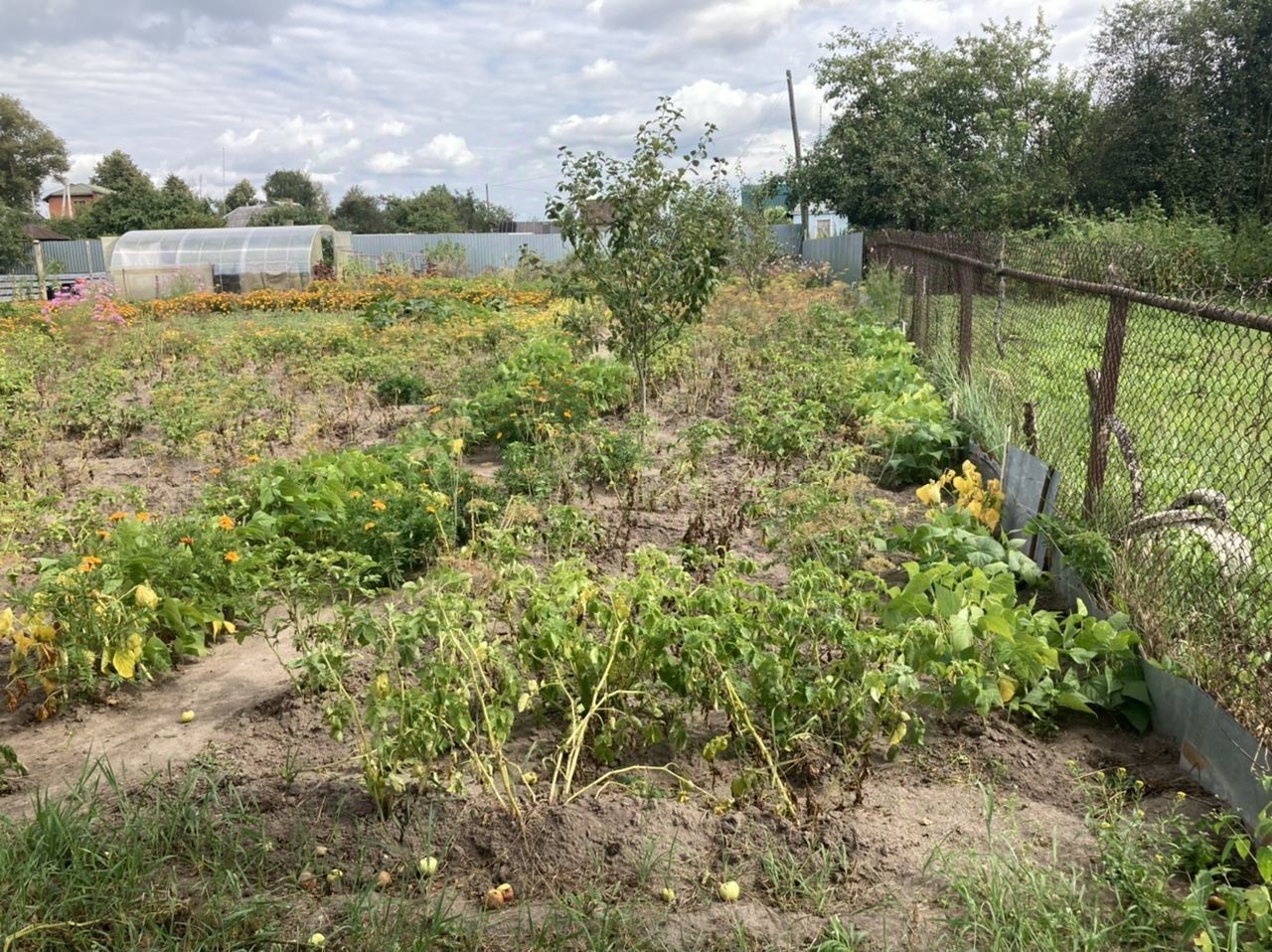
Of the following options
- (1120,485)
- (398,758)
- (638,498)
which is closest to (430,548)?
(638,498)

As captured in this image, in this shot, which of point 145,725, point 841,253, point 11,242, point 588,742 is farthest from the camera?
point 11,242

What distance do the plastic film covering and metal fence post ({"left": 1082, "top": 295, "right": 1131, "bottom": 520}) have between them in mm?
25531

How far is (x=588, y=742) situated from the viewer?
330cm

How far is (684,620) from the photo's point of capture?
3.07 meters

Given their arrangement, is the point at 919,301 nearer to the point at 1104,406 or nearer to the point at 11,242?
the point at 1104,406

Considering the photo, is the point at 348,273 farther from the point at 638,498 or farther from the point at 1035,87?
the point at 638,498

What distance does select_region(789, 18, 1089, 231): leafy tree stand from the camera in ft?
73.0

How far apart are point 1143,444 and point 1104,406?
55.3 inches

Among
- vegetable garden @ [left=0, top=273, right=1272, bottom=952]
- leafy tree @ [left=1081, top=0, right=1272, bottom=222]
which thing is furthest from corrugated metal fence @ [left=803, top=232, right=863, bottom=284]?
vegetable garden @ [left=0, top=273, right=1272, bottom=952]

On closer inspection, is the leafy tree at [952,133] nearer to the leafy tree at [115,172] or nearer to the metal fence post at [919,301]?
the metal fence post at [919,301]

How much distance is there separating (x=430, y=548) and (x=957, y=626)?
2.75 meters

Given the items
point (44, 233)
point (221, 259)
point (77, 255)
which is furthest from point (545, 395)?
point (44, 233)

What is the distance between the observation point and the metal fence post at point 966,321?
7.87 m

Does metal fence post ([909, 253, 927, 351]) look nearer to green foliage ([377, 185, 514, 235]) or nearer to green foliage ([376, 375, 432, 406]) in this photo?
green foliage ([376, 375, 432, 406])
